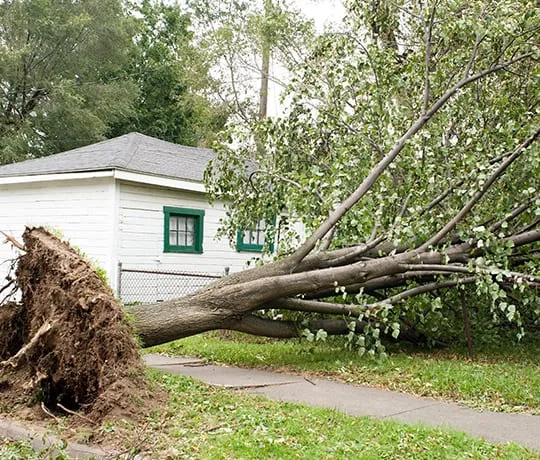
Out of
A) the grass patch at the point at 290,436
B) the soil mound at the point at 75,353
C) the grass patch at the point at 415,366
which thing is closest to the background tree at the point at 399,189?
the grass patch at the point at 415,366

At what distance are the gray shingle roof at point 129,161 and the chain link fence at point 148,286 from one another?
2145mm

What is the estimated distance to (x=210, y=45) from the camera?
26.7m

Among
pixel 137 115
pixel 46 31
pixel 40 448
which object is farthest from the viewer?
pixel 137 115

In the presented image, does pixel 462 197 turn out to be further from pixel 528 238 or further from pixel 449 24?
pixel 449 24

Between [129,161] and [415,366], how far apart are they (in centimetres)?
802

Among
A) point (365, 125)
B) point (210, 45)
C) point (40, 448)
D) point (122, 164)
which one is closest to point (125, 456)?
point (40, 448)

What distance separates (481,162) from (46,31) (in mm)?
23749

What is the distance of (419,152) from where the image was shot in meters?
7.90

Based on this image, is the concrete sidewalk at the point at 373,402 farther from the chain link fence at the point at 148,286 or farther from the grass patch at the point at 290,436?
the chain link fence at the point at 148,286

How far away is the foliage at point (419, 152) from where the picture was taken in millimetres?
6965

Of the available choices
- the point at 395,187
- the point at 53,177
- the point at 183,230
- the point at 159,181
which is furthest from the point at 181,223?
the point at 395,187

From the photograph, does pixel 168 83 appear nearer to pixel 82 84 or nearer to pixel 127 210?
pixel 82 84

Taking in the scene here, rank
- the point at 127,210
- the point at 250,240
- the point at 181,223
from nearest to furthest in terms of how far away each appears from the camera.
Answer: the point at 127,210, the point at 181,223, the point at 250,240

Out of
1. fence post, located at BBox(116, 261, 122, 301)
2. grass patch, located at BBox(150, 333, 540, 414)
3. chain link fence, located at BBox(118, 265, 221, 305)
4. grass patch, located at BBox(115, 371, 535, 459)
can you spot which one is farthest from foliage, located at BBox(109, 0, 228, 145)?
grass patch, located at BBox(115, 371, 535, 459)
